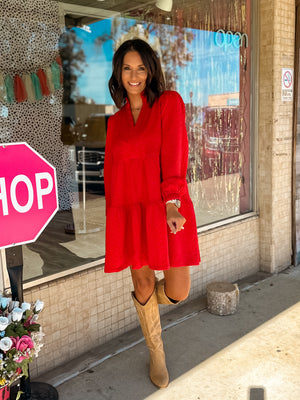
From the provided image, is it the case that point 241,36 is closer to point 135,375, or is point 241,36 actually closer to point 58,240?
point 58,240

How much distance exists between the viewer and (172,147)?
2.27m

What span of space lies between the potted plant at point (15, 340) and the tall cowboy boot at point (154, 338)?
68 centimetres

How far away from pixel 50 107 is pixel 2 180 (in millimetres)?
1055

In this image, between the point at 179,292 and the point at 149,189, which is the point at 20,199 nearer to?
the point at 149,189

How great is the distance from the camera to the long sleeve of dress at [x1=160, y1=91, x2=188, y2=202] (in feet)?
7.33

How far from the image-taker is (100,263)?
10.3 ft

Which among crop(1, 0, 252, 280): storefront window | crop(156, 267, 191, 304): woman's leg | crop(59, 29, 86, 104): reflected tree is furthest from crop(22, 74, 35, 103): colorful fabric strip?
crop(59, 29, 86, 104): reflected tree

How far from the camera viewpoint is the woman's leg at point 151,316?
99.3 inches

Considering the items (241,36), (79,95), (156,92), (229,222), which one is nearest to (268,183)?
(229,222)

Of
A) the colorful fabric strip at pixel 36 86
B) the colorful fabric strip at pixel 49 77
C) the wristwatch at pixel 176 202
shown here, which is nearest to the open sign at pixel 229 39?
the colorful fabric strip at pixel 49 77

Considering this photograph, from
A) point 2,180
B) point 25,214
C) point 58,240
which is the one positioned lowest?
point 58,240

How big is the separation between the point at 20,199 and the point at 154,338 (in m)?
1.20

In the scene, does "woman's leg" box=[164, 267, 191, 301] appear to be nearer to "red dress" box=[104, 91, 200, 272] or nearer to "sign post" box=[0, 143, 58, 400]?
"red dress" box=[104, 91, 200, 272]

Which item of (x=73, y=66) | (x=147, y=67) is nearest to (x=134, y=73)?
(x=147, y=67)
